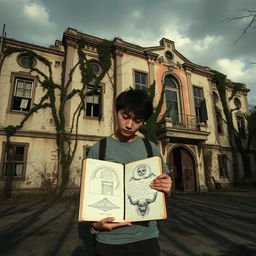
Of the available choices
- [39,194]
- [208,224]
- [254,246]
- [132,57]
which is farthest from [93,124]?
[254,246]

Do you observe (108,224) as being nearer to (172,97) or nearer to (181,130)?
(181,130)

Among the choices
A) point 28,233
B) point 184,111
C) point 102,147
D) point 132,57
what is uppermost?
point 132,57

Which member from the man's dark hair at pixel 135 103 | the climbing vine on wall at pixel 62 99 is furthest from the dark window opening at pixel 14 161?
the man's dark hair at pixel 135 103

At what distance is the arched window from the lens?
14982 millimetres

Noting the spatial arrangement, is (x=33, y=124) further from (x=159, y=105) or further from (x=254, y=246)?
(x=254, y=246)

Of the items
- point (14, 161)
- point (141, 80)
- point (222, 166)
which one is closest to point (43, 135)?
point (14, 161)

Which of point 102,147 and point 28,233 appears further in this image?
point 28,233

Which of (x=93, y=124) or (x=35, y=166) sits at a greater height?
(x=93, y=124)

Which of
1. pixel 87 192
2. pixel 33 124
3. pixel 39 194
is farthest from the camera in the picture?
pixel 33 124

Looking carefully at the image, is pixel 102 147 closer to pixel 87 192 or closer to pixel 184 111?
pixel 87 192

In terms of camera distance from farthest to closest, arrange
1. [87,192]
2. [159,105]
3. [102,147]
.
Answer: [159,105] → [102,147] → [87,192]

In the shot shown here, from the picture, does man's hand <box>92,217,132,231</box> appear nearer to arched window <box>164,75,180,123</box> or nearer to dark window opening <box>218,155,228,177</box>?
arched window <box>164,75,180,123</box>

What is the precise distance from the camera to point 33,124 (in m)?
11.0

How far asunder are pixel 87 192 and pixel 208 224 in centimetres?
497
